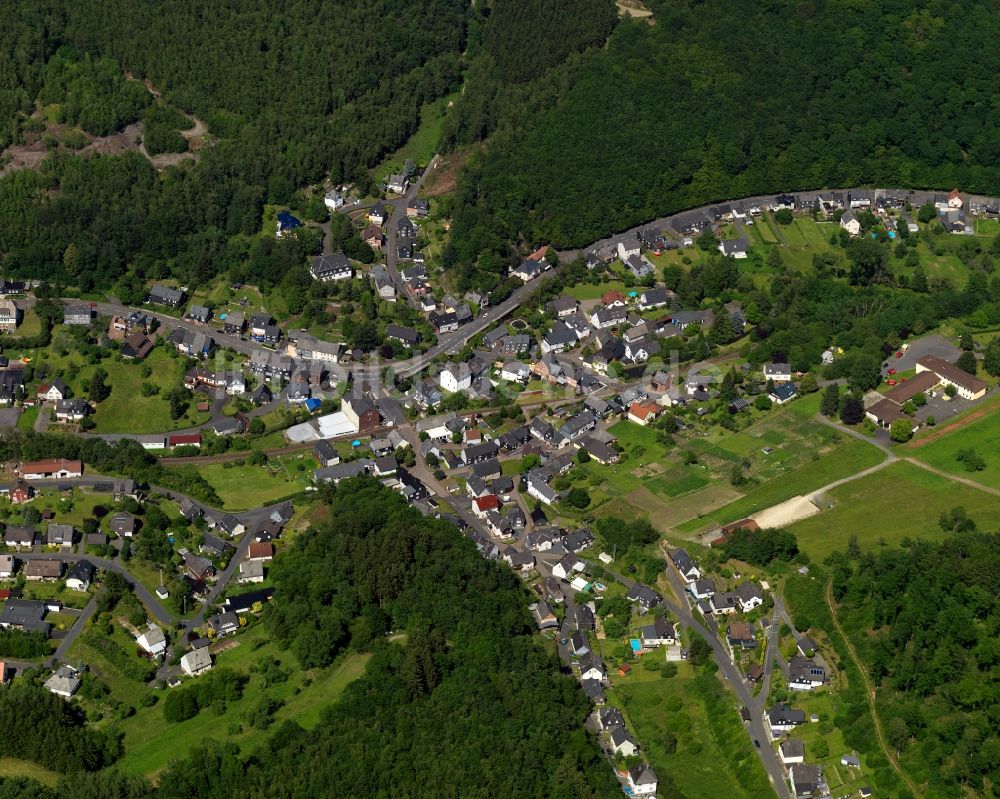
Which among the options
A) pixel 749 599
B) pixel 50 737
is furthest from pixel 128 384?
pixel 749 599

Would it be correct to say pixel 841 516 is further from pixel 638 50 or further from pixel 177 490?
pixel 638 50

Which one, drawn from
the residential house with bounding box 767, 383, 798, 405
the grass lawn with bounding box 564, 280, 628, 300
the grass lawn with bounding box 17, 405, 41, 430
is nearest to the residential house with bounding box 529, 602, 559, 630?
the residential house with bounding box 767, 383, 798, 405

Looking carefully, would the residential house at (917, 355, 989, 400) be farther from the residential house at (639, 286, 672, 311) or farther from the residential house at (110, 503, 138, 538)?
the residential house at (110, 503, 138, 538)

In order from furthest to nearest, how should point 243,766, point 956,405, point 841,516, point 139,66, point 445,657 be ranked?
point 139,66 → point 956,405 → point 841,516 → point 445,657 → point 243,766

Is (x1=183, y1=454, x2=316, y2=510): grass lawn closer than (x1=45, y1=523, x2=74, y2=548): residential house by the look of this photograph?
No

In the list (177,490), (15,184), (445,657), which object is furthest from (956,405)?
(15,184)
